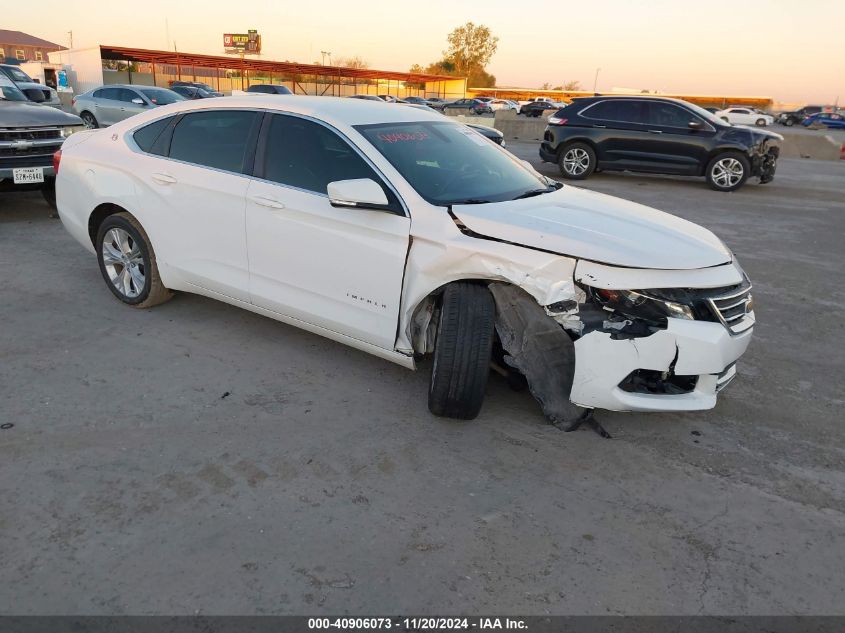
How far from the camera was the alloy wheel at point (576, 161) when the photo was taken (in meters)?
13.4

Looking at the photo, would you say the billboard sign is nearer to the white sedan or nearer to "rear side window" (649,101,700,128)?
the white sedan

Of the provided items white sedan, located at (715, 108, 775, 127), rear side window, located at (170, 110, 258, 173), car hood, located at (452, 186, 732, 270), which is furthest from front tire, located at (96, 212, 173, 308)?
white sedan, located at (715, 108, 775, 127)

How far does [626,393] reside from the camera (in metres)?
3.15

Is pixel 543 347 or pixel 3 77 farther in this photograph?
pixel 3 77

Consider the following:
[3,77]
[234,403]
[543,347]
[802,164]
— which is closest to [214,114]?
[234,403]

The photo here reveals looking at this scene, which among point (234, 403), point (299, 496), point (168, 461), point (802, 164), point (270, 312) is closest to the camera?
point (299, 496)

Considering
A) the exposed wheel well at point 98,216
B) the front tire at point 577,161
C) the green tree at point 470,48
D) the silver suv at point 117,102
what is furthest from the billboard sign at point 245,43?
the exposed wheel well at point 98,216

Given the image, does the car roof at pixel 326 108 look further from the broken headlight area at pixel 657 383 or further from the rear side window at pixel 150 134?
the broken headlight area at pixel 657 383

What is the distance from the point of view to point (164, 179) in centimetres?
437

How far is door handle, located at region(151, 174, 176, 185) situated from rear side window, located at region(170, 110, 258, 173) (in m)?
0.15

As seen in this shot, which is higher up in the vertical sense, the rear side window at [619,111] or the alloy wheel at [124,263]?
the rear side window at [619,111]
